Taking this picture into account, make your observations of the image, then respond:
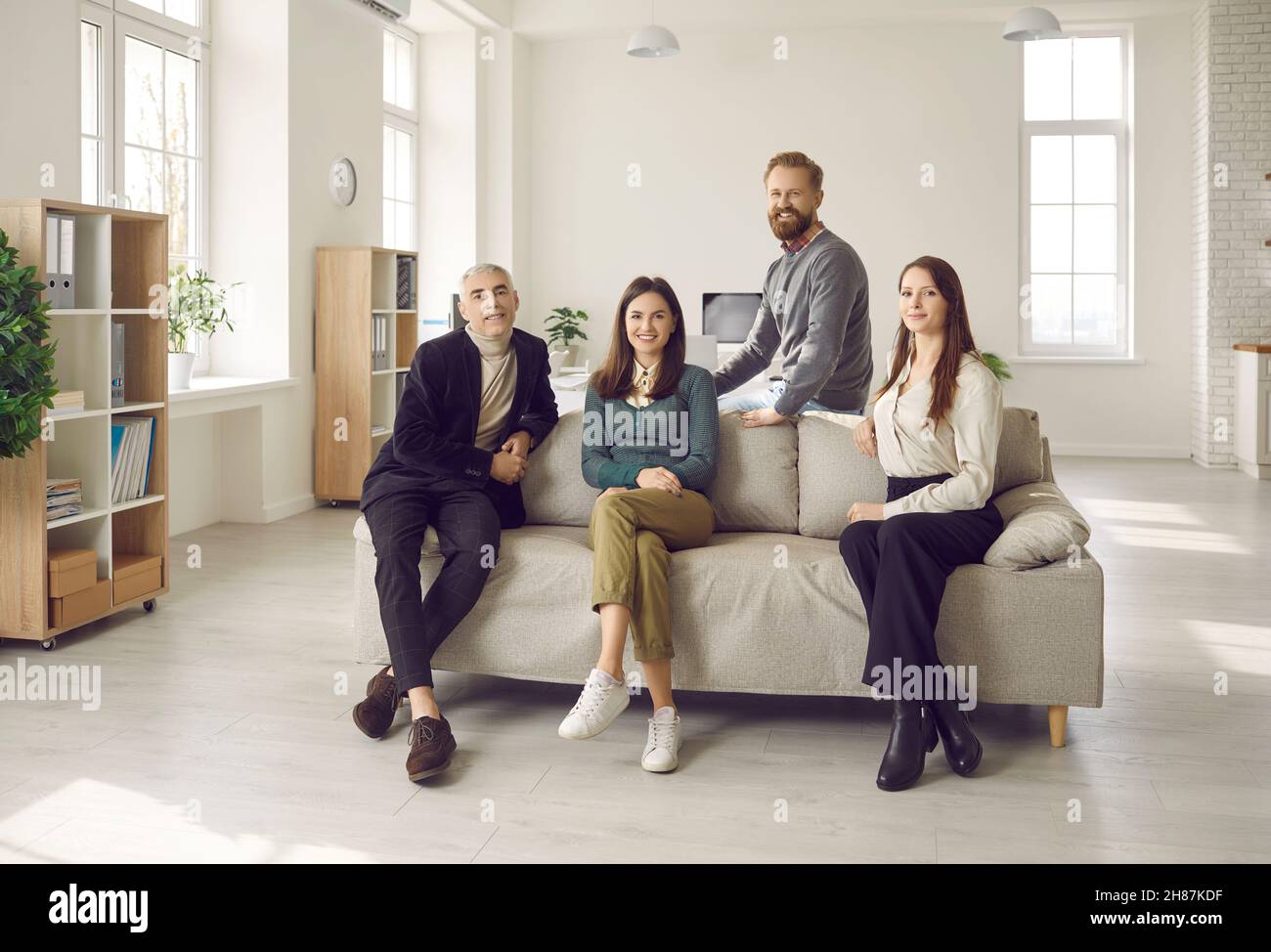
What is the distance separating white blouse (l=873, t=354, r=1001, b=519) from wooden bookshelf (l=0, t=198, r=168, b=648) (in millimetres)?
2532

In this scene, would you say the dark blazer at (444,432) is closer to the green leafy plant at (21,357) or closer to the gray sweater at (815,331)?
the gray sweater at (815,331)

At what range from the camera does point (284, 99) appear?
6.49 m

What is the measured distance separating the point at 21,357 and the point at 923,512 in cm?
250

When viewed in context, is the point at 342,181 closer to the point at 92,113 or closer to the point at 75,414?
the point at 92,113

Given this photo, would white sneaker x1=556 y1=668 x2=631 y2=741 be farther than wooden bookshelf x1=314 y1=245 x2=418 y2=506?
No

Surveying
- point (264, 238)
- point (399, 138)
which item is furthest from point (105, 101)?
point (399, 138)

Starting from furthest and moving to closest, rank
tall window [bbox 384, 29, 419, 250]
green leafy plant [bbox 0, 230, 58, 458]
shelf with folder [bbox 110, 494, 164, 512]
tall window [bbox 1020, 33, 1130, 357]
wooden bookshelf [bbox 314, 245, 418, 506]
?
tall window [bbox 1020, 33, 1130, 357], tall window [bbox 384, 29, 419, 250], wooden bookshelf [bbox 314, 245, 418, 506], shelf with folder [bbox 110, 494, 164, 512], green leafy plant [bbox 0, 230, 58, 458]

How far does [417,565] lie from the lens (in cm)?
322

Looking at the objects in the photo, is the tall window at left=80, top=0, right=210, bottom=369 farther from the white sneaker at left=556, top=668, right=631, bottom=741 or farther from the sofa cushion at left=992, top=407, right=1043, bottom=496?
the sofa cushion at left=992, top=407, right=1043, bottom=496

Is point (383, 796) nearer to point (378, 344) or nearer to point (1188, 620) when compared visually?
point (1188, 620)

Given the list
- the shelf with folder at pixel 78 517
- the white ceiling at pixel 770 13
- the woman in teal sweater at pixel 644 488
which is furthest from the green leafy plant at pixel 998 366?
the shelf with folder at pixel 78 517

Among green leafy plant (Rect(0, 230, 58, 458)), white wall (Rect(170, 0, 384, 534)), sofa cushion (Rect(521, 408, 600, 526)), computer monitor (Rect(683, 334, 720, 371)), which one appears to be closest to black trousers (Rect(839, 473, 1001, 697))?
sofa cushion (Rect(521, 408, 600, 526))

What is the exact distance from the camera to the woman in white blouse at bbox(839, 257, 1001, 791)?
2898 mm

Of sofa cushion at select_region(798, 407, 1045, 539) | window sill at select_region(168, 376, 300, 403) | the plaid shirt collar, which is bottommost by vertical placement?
sofa cushion at select_region(798, 407, 1045, 539)
